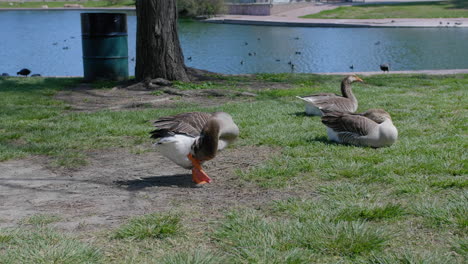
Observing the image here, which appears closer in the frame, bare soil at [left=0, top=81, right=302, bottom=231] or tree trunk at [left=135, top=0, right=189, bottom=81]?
bare soil at [left=0, top=81, right=302, bottom=231]

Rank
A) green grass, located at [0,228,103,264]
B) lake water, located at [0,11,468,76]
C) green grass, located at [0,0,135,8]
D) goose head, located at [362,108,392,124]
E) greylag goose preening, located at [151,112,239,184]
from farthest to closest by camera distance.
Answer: green grass, located at [0,0,135,8]
lake water, located at [0,11,468,76]
goose head, located at [362,108,392,124]
greylag goose preening, located at [151,112,239,184]
green grass, located at [0,228,103,264]

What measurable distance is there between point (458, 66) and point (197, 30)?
74.9 ft

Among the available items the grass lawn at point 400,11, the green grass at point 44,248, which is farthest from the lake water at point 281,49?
the green grass at point 44,248

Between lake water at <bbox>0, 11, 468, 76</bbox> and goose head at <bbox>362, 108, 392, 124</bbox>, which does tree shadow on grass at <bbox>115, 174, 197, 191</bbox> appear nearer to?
goose head at <bbox>362, 108, 392, 124</bbox>

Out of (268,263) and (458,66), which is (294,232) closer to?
(268,263)

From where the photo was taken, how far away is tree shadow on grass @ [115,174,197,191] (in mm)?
4900

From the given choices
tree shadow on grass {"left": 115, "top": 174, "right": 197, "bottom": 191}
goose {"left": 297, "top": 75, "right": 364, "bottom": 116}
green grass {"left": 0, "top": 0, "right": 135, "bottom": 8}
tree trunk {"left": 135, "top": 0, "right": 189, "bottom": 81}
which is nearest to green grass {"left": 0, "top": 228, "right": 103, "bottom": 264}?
tree shadow on grass {"left": 115, "top": 174, "right": 197, "bottom": 191}

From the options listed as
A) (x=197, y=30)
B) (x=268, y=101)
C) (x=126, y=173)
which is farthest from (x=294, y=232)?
(x=197, y=30)

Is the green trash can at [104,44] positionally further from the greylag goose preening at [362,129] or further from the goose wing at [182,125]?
the goose wing at [182,125]

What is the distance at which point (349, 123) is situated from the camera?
602 cm

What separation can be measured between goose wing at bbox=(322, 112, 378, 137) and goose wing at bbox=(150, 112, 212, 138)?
1728mm

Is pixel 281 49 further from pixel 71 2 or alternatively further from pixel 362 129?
pixel 71 2

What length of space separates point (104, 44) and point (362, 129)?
8.01 m

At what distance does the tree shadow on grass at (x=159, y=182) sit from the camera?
490 centimetres
